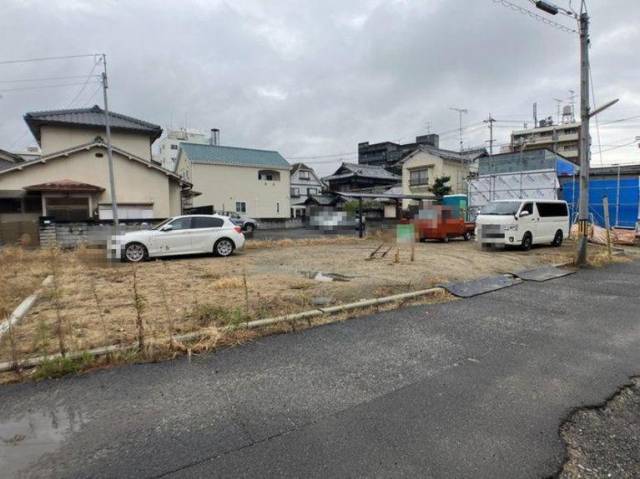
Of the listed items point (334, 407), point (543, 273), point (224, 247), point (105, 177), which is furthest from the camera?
point (105, 177)

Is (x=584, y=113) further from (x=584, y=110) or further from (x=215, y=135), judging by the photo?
(x=215, y=135)

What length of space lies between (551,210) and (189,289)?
14.1 metres

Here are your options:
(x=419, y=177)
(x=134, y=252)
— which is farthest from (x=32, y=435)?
(x=419, y=177)

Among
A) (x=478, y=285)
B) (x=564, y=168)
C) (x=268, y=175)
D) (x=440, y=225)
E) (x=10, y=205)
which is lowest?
(x=478, y=285)

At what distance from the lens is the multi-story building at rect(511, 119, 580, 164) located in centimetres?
5094

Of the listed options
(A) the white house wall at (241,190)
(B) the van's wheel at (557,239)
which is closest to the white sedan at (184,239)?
(B) the van's wheel at (557,239)

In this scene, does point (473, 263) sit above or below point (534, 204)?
below

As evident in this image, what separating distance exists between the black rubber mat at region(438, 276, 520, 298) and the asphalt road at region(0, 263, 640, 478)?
2.00m

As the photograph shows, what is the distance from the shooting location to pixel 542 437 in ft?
8.25

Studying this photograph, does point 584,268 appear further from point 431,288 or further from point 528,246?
point 431,288

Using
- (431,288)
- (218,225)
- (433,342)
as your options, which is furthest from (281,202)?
(433,342)

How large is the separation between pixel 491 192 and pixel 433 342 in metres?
24.8

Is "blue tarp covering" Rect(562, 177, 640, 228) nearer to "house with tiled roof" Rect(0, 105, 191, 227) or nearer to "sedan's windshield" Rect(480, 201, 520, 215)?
"sedan's windshield" Rect(480, 201, 520, 215)

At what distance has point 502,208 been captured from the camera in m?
13.9
